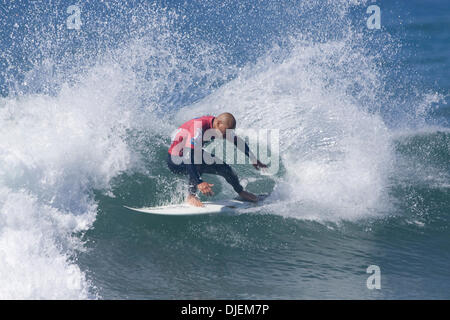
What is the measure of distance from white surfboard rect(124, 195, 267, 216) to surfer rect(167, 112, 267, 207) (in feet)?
0.38

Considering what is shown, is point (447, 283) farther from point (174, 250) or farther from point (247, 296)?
point (174, 250)

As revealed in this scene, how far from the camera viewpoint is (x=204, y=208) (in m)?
6.79

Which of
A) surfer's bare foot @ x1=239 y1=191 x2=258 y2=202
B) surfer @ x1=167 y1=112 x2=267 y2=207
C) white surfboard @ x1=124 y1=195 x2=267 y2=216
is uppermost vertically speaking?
Answer: surfer @ x1=167 y1=112 x2=267 y2=207

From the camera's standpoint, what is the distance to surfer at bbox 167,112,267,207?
630cm

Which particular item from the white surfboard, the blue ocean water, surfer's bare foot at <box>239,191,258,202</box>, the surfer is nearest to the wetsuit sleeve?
the surfer

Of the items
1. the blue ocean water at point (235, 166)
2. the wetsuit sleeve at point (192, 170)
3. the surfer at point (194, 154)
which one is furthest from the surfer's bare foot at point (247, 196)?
the wetsuit sleeve at point (192, 170)

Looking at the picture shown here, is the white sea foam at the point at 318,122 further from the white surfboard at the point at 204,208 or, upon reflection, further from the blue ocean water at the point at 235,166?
the white surfboard at the point at 204,208

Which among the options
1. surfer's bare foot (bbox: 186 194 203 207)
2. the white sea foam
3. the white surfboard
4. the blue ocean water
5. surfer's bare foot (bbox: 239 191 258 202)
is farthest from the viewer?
the white sea foam

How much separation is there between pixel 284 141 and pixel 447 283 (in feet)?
13.0

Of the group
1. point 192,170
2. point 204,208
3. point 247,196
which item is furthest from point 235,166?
point 192,170

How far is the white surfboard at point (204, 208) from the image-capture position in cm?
670

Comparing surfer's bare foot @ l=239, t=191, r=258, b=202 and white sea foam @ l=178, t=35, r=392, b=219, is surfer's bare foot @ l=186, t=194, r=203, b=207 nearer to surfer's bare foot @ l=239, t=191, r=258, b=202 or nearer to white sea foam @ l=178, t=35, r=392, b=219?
A: surfer's bare foot @ l=239, t=191, r=258, b=202

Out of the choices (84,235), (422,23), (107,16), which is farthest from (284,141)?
(422,23)

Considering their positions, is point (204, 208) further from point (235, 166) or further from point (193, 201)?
point (235, 166)
